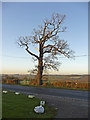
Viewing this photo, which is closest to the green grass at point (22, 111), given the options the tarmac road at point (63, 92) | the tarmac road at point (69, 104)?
the tarmac road at point (69, 104)

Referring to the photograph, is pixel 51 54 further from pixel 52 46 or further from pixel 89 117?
pixel 89 117

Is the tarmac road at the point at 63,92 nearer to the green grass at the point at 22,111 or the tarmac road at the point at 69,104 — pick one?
the tarmac road at the point at 69,104

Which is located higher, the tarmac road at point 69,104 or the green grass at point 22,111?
the green grass at point 22,111

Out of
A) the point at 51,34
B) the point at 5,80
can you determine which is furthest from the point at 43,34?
the point at 5,80

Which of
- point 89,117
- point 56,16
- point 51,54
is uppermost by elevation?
point 56,16

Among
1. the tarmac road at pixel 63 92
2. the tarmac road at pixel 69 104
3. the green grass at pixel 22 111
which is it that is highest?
the green grass at pixel 22 111

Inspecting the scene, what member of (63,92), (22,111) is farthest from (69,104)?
(63,92)

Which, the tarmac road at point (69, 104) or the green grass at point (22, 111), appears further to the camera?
the tarmac road at point (69, 104)

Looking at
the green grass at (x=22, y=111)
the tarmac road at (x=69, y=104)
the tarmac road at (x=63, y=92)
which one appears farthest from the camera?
the tarmac road at (x=63, y=92)

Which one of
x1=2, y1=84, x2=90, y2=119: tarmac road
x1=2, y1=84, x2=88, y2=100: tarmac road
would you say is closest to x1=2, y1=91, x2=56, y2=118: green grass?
x1=2, y1=84, x2=90, y2=119: tarmac road

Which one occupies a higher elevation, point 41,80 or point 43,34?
point 43,34

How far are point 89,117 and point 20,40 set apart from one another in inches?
740

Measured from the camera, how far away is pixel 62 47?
2048 cm

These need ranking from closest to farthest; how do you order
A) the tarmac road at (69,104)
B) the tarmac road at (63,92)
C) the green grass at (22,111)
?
the green grass at (22,111) → the tarmac road at (69,104) → the tarmac road at (63,92)
